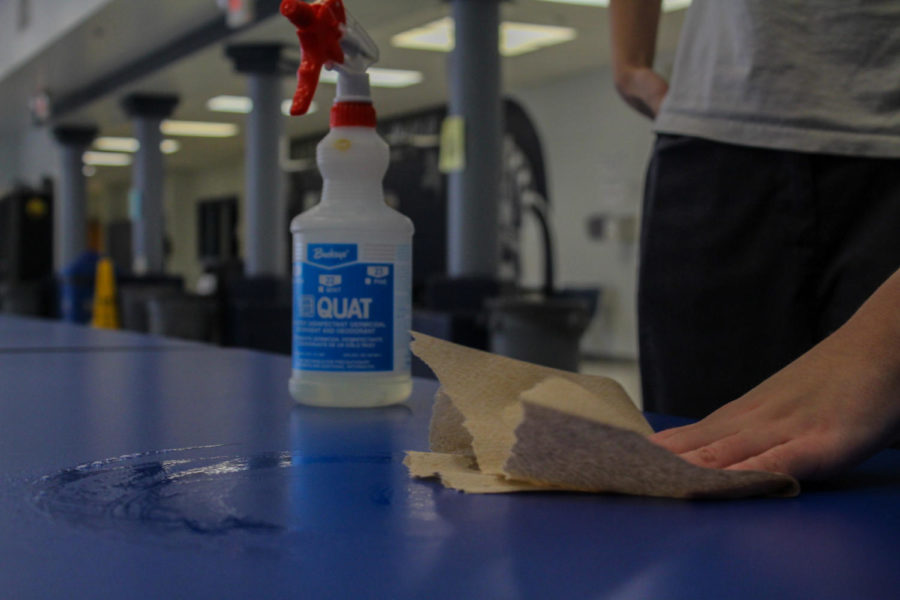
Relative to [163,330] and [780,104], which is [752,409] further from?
[163,330]

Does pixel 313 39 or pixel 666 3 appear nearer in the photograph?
pixel 313 39

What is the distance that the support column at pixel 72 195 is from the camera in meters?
10.8

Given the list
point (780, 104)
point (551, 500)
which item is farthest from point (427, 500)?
point (780, 104)

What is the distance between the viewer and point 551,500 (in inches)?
17.7

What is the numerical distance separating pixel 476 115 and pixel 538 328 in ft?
4.97

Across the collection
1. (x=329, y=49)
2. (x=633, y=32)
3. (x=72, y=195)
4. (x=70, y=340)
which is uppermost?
(x=72, y=195)

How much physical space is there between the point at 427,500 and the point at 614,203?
7.86 m

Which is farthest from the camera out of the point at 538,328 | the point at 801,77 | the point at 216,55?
the point at 216,55

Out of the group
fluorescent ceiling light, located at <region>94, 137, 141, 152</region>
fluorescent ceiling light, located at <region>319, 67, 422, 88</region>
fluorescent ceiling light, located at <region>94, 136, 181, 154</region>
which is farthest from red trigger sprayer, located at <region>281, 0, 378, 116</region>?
fluorescent ceiling light, located at <region>94, 137, 141, 152</region>

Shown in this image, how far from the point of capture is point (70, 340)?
1.57 metres

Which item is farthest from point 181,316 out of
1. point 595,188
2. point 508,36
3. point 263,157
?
point 595,188

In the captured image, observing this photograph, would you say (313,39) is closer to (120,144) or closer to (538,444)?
(538,444)

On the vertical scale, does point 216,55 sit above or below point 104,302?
above

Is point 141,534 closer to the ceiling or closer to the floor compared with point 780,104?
closer to the floor
